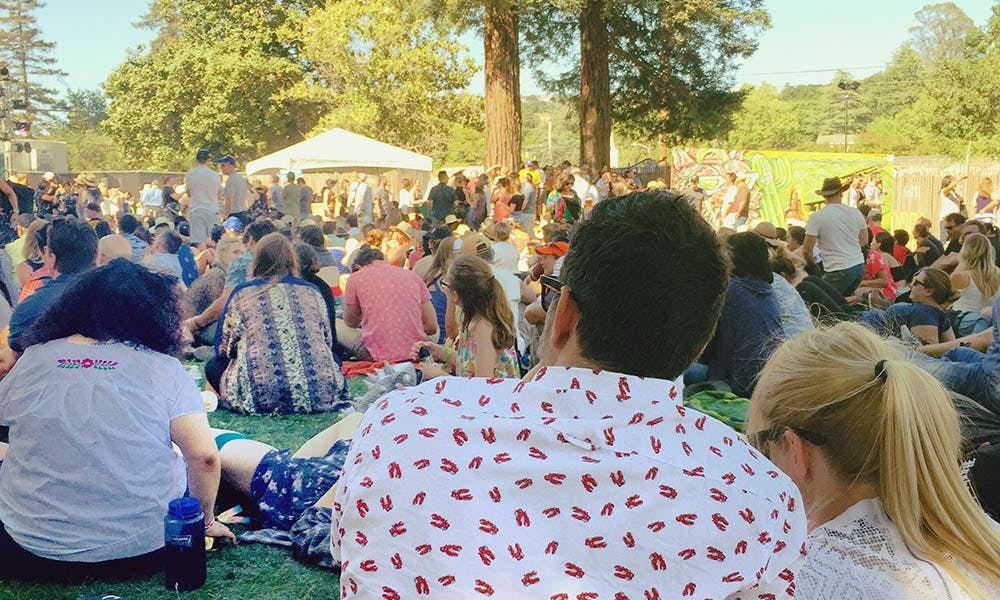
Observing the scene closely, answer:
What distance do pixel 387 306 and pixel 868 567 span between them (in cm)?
567

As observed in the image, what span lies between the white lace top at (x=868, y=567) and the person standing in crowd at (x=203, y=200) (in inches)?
486

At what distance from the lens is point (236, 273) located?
24.6 feet

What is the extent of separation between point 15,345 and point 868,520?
454cm

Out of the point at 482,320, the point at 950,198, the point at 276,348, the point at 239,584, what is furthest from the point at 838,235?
the point at 950,198

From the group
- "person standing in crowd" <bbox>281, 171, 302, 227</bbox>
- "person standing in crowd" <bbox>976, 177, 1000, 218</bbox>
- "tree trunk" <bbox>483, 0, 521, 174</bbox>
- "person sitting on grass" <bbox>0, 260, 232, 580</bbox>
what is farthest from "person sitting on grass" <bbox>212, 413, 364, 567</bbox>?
"person standing in crowd" <bbox>281, 171, 302, 227</bbox>

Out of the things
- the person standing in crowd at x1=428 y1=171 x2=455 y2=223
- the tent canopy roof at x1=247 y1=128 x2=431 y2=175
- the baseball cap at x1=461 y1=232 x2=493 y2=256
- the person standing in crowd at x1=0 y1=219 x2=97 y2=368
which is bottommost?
the baseball cap at x1=461 y1=232 x2=493 y2=256

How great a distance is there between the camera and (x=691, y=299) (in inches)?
60.4

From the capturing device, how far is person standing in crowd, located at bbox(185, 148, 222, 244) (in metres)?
13.2

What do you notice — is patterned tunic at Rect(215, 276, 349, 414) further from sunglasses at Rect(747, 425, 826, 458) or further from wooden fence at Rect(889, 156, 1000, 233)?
wooden fence at Rect(889, 156, 1000, 233)

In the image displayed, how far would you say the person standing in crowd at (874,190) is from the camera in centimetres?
2200

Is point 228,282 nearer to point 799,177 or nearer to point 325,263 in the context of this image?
point 325,263

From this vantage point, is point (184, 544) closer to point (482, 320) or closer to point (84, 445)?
point (84, 445)

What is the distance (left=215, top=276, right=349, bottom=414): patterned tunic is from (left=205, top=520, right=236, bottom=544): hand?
2.20m

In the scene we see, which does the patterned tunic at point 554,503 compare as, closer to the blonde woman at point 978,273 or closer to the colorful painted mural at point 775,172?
the blonde woman at point 978,273
